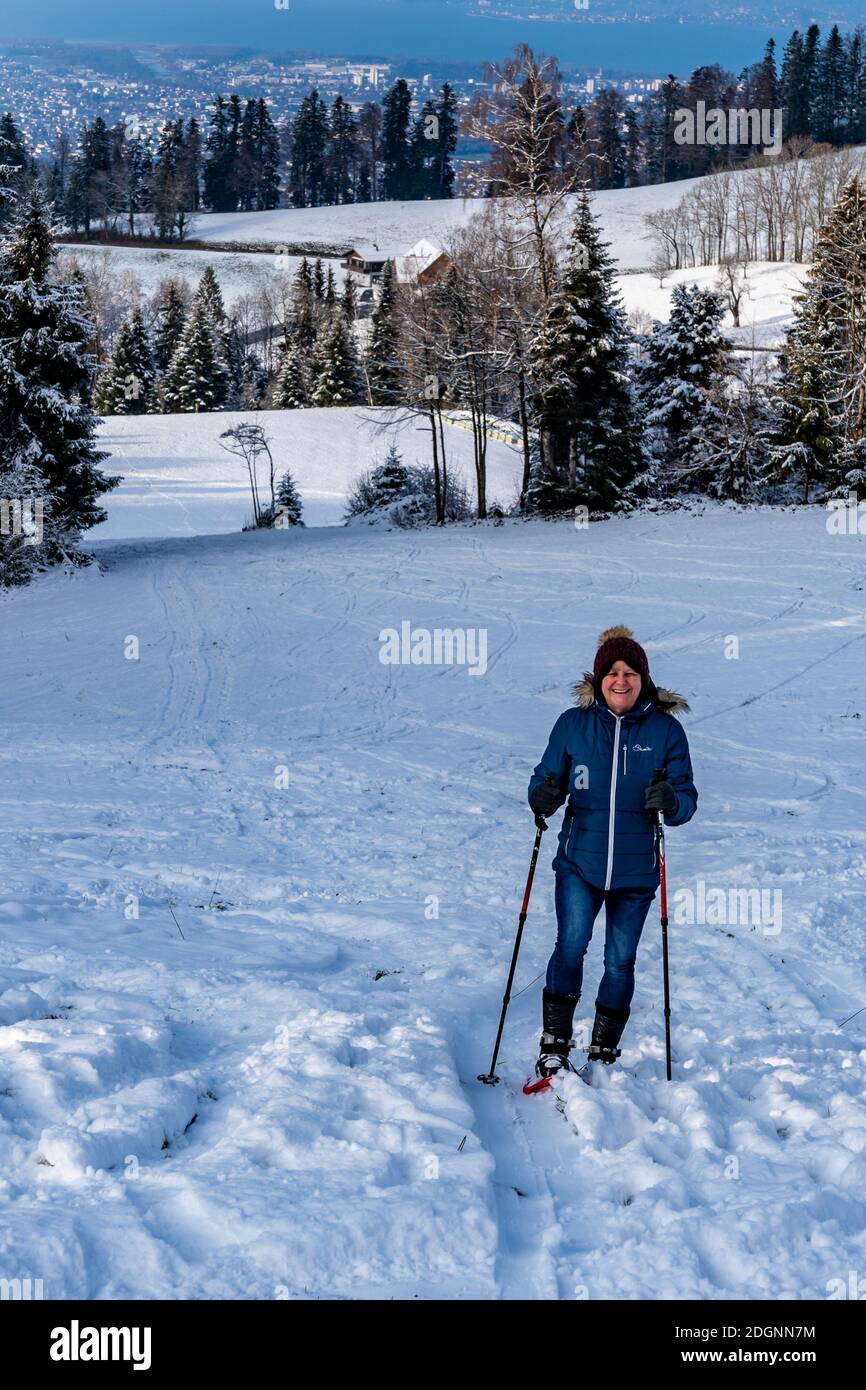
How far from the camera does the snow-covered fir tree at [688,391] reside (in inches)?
1494

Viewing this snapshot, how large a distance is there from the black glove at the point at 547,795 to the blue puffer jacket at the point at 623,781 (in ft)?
0.16

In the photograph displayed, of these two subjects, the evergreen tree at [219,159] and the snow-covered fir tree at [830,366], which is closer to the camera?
the snow-covered fir tree at [830,366]

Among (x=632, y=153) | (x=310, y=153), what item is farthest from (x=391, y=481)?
(x=632, y=153)

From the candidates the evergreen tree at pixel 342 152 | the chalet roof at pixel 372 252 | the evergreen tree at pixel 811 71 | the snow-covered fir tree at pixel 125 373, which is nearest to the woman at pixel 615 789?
the snow-covered fir tree at pixel 125 373

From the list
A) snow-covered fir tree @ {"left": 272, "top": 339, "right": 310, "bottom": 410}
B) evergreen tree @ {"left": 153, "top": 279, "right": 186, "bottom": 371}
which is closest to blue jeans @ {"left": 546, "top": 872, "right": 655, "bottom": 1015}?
snow-covered fir tree @ {"left": 272, "top": 339, "right": 310, "bottom": 410}

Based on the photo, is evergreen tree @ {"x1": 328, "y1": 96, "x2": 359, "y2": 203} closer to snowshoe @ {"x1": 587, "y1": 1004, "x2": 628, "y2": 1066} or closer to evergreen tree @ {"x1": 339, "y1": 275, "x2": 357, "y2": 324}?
evergreen tree @ {"x1": 339, "y1": 275, "x2": 357, "y2": 324}

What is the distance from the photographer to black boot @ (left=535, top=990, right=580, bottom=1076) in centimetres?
569

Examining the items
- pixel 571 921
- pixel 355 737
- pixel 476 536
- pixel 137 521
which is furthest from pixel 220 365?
pixel 571 921

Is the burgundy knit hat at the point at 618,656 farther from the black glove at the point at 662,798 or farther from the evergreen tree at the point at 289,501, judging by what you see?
the evergreen tree at the point at 289,501

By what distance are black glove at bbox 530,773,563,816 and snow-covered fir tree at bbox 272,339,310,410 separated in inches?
2797
